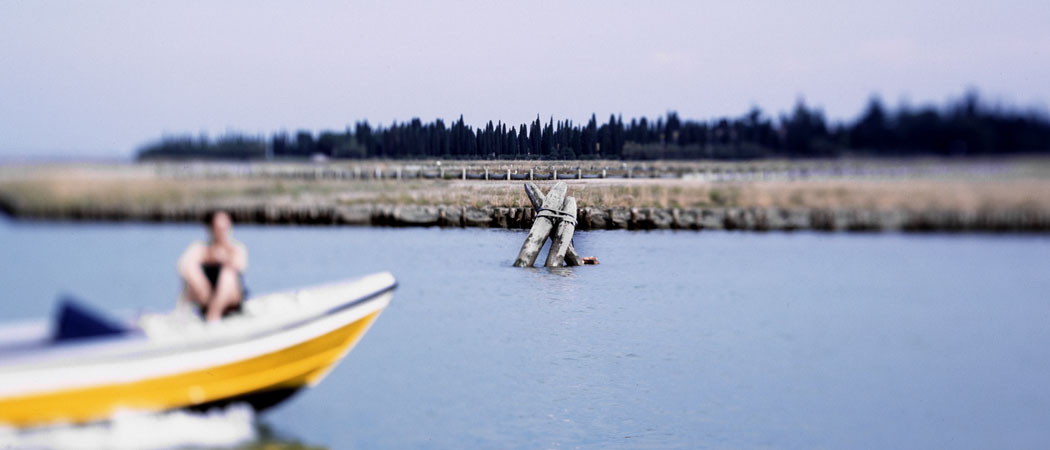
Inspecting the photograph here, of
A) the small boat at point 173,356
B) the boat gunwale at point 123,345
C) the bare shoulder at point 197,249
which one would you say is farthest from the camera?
the bare shoulder at point 197,249

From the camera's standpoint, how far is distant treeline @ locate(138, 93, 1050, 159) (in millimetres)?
10914

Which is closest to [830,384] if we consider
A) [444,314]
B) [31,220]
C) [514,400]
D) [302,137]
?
[514,400]

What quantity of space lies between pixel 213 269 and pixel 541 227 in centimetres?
939

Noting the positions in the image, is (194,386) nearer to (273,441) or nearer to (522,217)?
(273,441)

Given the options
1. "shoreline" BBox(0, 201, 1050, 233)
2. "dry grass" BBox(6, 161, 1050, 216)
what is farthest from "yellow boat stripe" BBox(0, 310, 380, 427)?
"shoreline" BBox(0, 201, 1050, 233)

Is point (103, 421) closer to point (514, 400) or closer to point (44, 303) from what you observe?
point (514, 400)

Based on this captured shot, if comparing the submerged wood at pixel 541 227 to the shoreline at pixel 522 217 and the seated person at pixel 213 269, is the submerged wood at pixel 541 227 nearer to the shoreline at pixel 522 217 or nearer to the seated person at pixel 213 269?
the shoreline at pixel 522 217

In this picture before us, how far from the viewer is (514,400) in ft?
28.4

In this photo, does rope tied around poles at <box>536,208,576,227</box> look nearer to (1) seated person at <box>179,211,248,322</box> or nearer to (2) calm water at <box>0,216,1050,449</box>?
(2) calm water at <box>0,216,1050,449</box>

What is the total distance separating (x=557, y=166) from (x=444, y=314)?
15.8 ft

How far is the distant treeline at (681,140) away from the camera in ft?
35.8

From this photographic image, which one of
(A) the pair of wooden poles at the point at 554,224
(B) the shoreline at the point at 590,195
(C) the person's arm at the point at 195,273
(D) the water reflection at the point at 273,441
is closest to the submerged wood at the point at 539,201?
(A) the pair of wooden poles at the point at 554,224

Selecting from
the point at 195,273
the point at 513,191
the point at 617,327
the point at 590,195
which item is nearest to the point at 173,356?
the point at 195,273

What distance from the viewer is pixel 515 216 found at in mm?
19547
